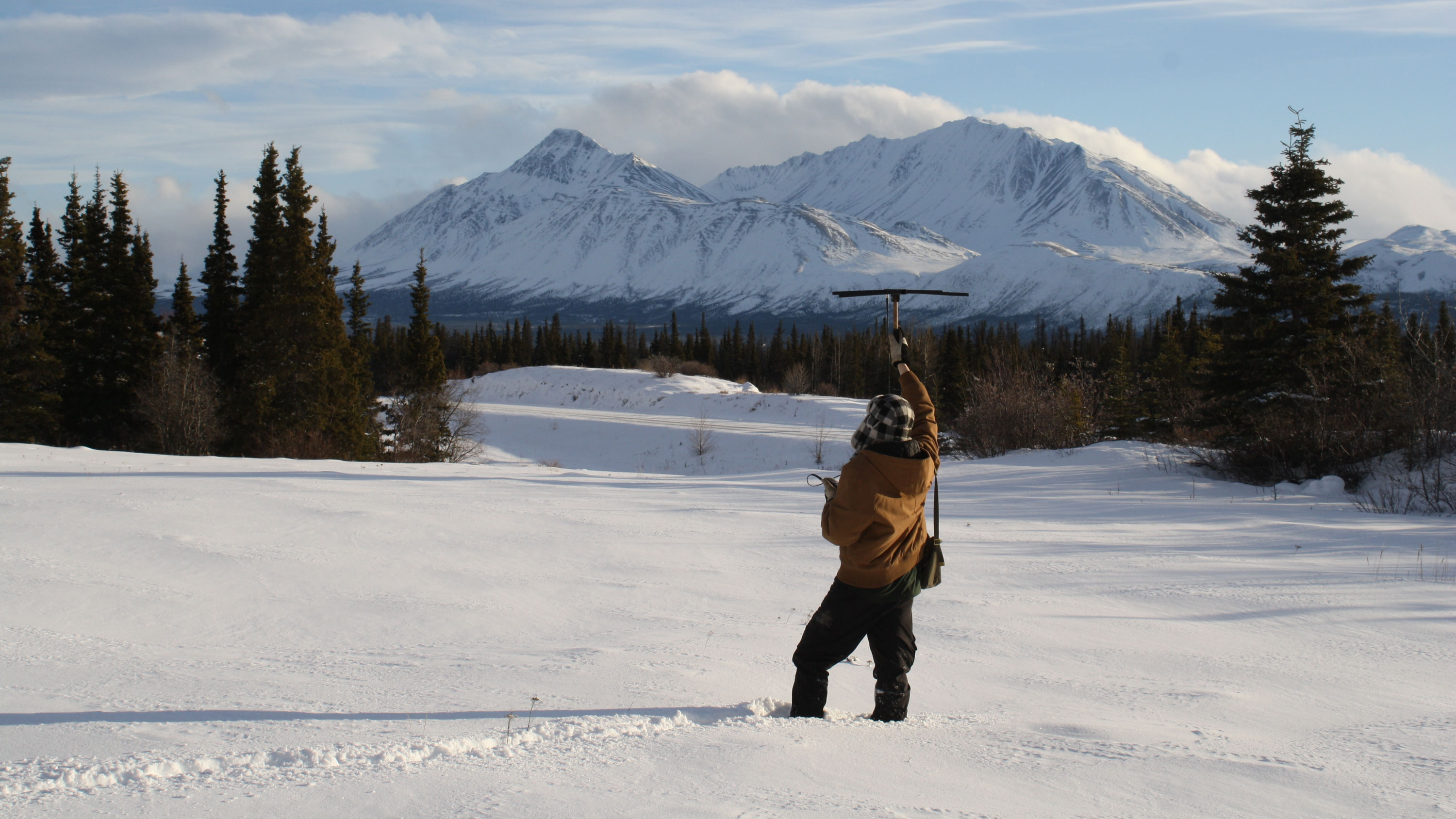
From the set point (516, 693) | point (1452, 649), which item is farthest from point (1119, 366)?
point (516, 693)

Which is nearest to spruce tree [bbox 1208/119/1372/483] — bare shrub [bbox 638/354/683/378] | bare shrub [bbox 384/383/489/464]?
bare shrub [bbox 384/383/489/464]

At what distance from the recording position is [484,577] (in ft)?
→ 25.0

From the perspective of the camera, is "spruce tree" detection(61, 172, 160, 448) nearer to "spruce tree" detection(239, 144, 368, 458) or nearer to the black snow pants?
"spruce tree" detection(239, 144, 368, 458)

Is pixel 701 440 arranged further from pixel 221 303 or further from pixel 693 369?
pixel 693 369

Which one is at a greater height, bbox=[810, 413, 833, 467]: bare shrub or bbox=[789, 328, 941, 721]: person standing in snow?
bbox=[789, 328, 941, 721]: person standing in snow

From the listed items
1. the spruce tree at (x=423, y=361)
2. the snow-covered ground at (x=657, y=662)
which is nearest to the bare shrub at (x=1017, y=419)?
the snow-covered ground at (x=657, y=662)

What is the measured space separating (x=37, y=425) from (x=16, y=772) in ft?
117

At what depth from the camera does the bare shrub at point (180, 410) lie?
29.8 metres

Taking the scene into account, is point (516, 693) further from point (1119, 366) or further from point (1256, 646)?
point (1119, 366)

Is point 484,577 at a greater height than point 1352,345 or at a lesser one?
lesser

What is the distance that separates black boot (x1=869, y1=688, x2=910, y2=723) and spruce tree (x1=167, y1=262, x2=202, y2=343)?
39305 mm

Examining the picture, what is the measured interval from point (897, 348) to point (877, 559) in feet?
5.13

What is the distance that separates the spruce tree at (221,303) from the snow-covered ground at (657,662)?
98.9ft

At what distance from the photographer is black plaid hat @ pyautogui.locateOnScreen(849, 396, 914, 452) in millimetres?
4312
